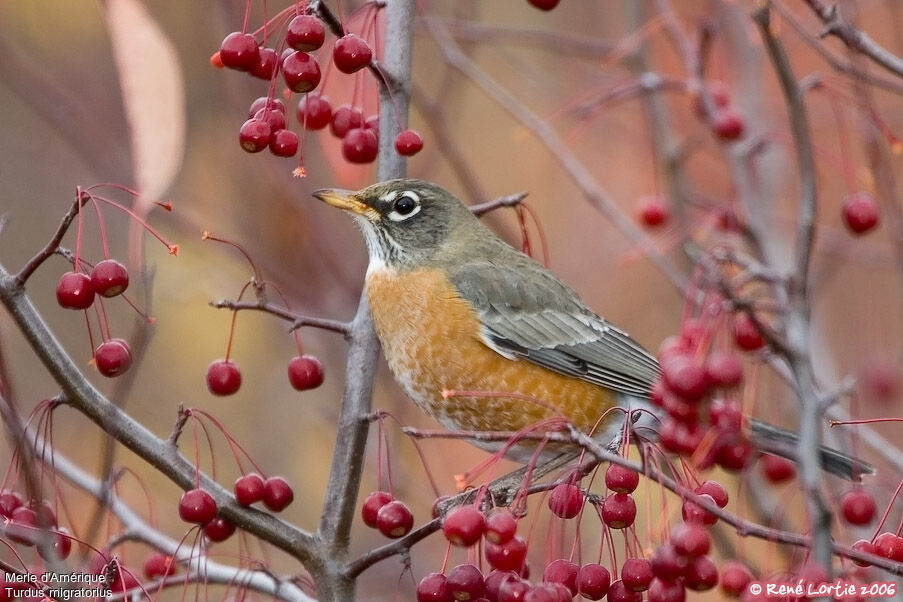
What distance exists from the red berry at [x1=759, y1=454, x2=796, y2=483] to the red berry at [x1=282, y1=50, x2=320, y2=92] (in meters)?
2.32

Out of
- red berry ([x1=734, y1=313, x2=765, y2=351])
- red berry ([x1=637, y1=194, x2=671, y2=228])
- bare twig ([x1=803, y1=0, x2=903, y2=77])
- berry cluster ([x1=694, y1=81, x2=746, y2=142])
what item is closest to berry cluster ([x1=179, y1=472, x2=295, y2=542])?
red berry ([x1=734, y1=313, x2=765, y2=351])

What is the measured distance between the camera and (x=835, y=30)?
286 centimetres

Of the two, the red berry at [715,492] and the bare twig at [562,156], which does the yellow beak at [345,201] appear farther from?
the red berry at [715,492]

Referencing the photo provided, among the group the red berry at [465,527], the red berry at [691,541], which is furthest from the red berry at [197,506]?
the red berry at [691,541]

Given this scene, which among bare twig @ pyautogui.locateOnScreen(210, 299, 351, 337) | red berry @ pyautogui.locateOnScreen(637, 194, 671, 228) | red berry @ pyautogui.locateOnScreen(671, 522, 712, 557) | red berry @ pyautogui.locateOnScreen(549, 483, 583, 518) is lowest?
red berry @ pyautogui.locateOnScreen(671, 522, 712, 557)

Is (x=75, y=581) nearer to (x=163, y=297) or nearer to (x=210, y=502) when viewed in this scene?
(x=210, y=502)

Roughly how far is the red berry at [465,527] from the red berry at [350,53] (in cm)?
128

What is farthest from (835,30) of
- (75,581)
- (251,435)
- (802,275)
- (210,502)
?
(251,435)

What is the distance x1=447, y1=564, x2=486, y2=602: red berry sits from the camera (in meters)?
2.63

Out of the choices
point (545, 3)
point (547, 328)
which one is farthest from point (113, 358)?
point (547, 328)

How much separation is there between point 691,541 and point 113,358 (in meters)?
1.58

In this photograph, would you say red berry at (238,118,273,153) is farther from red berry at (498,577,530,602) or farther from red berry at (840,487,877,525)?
red berry at (840,487,877,525)

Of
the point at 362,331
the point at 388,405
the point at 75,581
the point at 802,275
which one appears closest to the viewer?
Result: the point at 802,275

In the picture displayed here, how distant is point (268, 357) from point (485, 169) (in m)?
2.63
